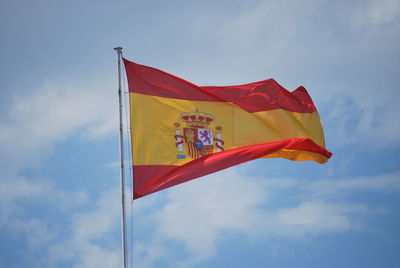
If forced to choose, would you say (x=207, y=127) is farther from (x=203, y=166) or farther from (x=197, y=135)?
(x=203, y=166)

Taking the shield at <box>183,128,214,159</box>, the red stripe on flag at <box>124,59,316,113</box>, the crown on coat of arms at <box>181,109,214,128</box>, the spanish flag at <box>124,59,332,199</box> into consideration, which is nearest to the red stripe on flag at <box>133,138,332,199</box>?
the spanish flag at <box>124,59,332,199</box>

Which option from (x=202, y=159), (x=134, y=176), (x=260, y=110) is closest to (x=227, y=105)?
(x=260, y=110)

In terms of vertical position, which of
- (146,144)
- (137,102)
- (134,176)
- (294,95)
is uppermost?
Answer: (294,95)

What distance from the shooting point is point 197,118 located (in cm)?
2148

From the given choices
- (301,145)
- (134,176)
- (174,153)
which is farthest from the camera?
(301,145)

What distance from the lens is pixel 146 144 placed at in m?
20.0

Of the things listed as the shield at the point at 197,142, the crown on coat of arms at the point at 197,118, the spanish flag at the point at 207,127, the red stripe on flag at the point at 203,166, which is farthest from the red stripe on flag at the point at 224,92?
the red stripe on flag at the point at 203,166

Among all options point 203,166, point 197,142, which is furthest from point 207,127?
point 203,166

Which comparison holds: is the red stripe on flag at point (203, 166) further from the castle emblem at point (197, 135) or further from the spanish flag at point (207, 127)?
the castle emblem at point (197, 135)

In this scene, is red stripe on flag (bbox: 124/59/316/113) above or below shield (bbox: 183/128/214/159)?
above

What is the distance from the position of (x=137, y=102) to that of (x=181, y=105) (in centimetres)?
189

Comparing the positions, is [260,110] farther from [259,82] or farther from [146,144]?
[146,144]

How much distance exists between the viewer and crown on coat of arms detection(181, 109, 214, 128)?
69.8ft

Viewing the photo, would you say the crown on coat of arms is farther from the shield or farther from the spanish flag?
the shield
